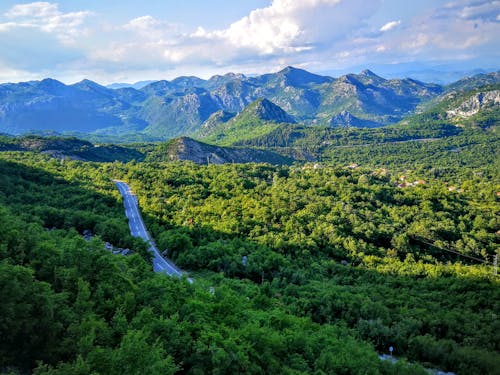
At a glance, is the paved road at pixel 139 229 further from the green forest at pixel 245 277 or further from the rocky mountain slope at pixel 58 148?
the rocky mountain slope at pixel 58 148

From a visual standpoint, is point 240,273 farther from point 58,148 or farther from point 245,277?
point 58,148

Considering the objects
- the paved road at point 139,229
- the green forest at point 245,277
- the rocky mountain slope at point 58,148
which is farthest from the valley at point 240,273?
the rocky mountain slope at point 58,148

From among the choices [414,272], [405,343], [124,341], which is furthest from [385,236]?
[124,341]

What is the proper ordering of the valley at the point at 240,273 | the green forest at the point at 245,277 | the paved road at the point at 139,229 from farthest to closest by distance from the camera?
the paved road at the point at 139,229 → the valley at the point at 240,273 → the green forest at the point at 245,277

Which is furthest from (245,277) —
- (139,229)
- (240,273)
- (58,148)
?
(58,148)

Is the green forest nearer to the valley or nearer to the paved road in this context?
the valley

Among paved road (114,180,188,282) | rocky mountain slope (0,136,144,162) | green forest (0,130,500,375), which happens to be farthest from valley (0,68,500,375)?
rocky mountain slope (0,136,144,162)

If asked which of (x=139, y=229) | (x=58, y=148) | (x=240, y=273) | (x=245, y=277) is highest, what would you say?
(x=58, y=148)
